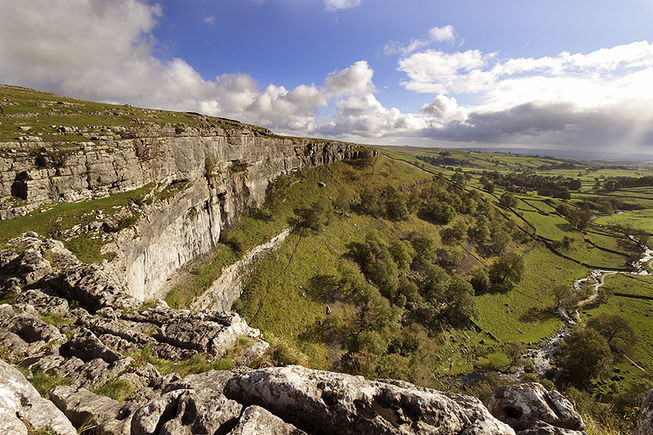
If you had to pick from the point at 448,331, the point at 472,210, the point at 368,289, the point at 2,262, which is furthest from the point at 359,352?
the point at 472,210

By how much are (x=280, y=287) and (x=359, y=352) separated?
61.0 feet

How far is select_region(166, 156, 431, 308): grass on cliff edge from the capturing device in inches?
1507

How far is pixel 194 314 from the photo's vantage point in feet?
55.4

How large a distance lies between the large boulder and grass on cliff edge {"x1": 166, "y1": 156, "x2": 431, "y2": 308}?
31891 millimetres

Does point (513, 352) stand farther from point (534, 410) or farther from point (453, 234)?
point (534, 410)

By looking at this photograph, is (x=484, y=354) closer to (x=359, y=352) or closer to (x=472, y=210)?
(x=359, y=352)

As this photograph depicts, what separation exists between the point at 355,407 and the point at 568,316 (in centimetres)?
8727

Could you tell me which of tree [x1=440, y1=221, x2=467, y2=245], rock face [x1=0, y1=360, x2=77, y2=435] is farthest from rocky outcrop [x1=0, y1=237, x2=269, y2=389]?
tree [x1=440, y1=221, x2=467, y2=245]

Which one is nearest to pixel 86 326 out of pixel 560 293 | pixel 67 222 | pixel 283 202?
pixel 67 222

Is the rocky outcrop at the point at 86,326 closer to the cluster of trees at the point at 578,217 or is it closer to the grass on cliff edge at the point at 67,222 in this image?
the grass on cliff edge at the point at 67,222

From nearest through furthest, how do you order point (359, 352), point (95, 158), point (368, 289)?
point (95, 158) → point (359, 352) → point (368, 289)

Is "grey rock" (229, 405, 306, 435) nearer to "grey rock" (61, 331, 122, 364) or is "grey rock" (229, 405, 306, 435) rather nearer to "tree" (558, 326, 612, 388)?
"grey rock" (61, 331, 122, 364)

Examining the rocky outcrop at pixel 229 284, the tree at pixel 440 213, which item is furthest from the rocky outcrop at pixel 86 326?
the tree at pixel 440 213

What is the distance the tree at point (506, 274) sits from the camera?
6994 cm
